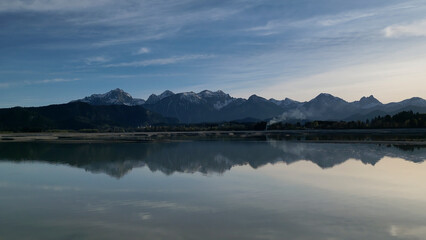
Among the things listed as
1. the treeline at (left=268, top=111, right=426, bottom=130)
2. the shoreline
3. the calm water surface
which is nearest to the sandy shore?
the shoreline

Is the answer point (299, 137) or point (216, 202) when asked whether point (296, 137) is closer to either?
point (299, 137)

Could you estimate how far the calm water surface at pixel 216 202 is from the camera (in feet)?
43.5

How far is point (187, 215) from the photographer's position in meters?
15.4

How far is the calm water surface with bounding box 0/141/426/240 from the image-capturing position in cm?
1326

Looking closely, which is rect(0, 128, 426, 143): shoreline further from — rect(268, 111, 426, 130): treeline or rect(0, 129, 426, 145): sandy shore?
rect(268, 111, 426, 130): treeline

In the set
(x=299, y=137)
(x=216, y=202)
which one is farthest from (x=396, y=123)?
(x=216, y=202)

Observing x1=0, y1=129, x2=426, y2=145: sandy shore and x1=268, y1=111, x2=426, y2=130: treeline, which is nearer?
x1=0, y1=129, x2=426, y2=145: sandy shore

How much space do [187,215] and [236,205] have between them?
3.02m

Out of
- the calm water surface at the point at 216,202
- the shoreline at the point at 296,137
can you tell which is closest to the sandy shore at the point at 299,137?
the shoreline at the point at 296,137

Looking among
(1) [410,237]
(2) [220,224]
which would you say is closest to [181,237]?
(2) [220,224]

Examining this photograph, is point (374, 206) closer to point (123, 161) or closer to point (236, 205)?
point (236, 205)

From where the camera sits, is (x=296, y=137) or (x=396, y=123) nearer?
(x=296, y=137)

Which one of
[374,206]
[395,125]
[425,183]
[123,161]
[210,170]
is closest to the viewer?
[374,206]

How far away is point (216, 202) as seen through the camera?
59.0 feet
